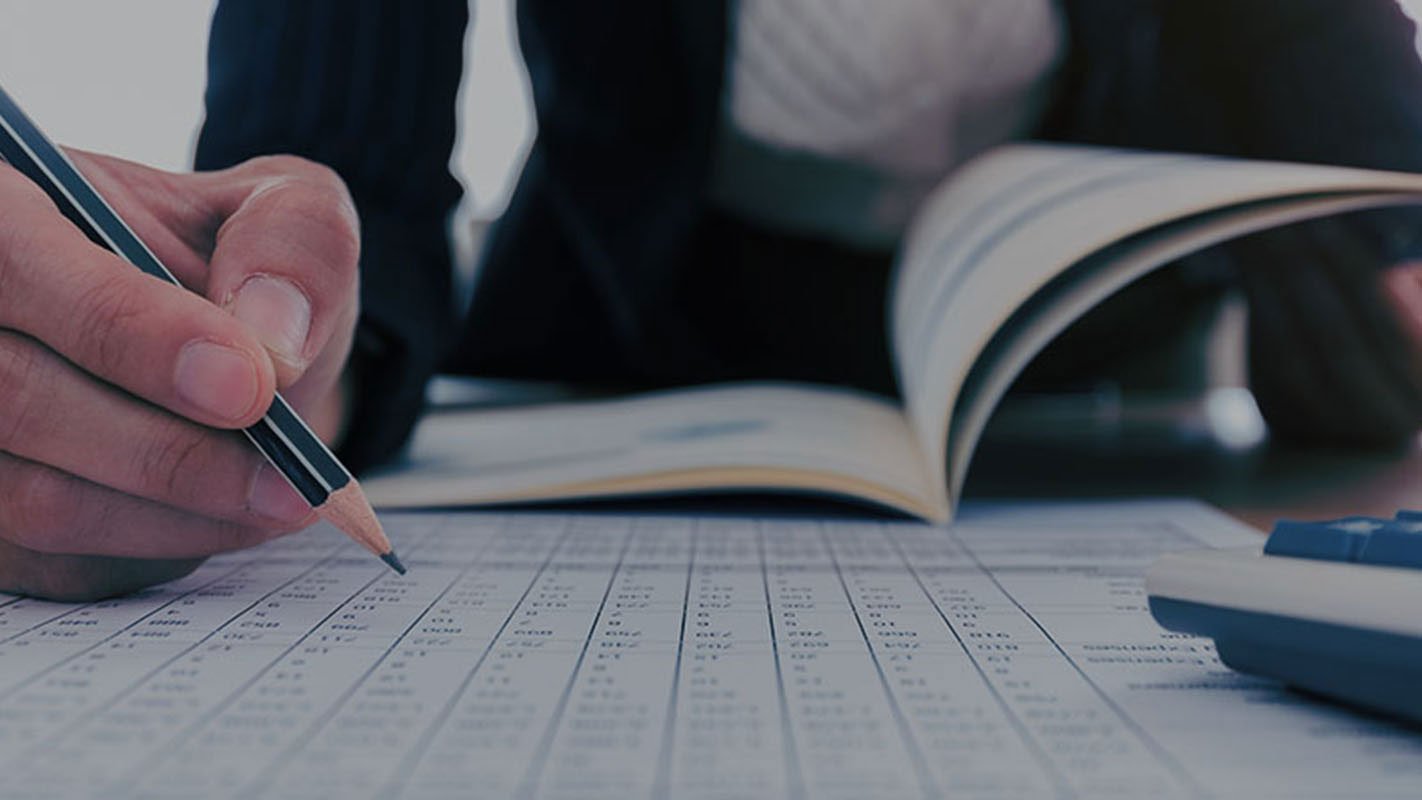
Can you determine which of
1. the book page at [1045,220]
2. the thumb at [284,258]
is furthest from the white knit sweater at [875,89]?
the thumb at [284,258]

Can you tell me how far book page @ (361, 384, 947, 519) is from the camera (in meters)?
0.37

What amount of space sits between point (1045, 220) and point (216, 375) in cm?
27

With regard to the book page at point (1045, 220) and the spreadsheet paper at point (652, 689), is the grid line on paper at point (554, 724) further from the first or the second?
the book page at point (1045, 220)

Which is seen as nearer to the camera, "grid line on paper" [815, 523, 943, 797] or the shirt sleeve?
"grid line on paper" [815, 523, 943, 797]

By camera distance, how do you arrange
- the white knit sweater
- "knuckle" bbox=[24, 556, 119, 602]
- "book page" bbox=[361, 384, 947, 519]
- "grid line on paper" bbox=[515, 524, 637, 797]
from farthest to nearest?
the white knit sweater, "book page" bbox=[361, 384, 947, 519], "knuckle" bbox=[24, 556, 119, 602], "grid line on paper" bbox=[515, 524, 637, 797]

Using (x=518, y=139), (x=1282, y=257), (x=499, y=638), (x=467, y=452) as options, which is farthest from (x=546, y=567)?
(x=518, y=139)

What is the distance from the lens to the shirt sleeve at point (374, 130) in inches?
17.9

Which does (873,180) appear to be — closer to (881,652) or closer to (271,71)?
(271,71)

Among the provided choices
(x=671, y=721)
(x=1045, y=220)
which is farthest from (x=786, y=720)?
(x=1045, y=220)

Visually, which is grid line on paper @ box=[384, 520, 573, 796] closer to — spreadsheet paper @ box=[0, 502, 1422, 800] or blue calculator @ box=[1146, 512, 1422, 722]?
spreadsheet paper @ box=[0, 502, 1422, 800]

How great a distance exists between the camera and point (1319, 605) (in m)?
0.18

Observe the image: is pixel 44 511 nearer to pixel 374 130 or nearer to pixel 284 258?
pixel 284 258

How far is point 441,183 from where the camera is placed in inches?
20.6

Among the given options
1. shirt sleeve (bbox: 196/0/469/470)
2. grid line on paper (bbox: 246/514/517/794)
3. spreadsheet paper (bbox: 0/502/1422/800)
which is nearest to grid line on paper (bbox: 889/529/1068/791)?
spreadsheet paper (bbox: 0/502/1422/800)
